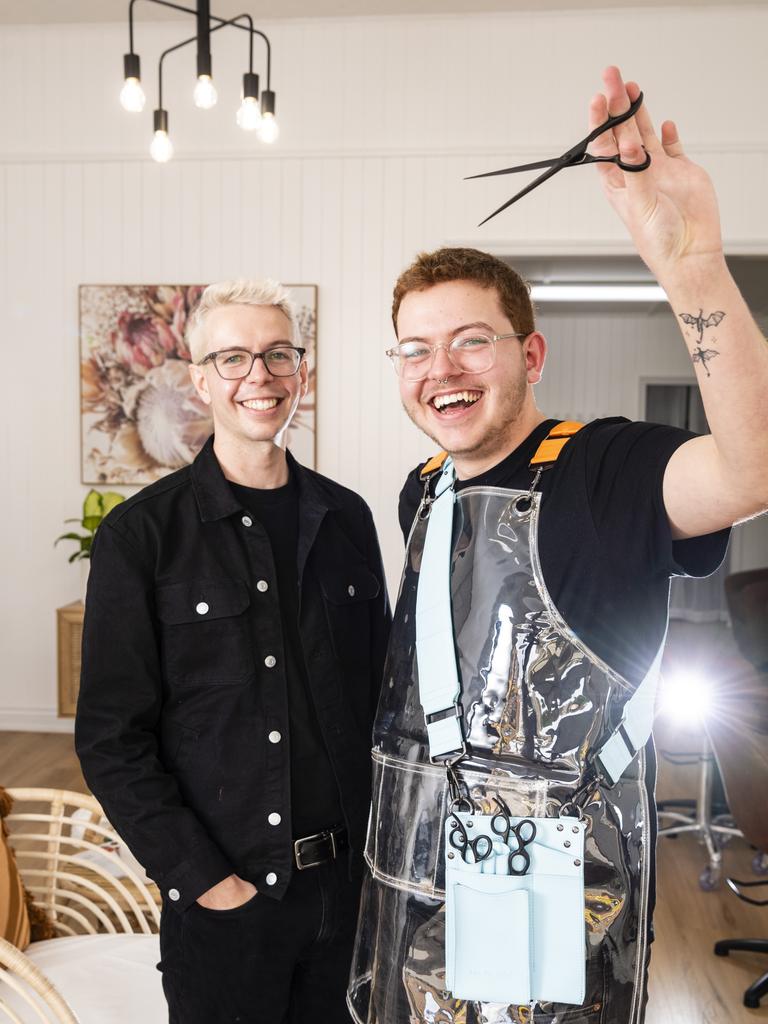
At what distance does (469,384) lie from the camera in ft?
4.28

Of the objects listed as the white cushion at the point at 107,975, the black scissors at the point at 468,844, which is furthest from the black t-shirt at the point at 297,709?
the white cushion at the point at 107,975

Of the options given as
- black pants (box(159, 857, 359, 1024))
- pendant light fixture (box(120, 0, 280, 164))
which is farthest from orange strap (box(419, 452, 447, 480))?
pendant light fixture (box(120, 0, 280, 164))

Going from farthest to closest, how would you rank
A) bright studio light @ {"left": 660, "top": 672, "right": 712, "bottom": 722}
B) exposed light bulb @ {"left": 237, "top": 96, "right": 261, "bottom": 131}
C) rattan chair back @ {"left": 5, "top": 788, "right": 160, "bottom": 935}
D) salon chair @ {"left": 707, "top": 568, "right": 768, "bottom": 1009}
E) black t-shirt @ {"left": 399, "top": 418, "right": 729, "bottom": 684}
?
exposed light bulb @ {"left": 237, "top": 96, "right": 261, "bottom": 131} → bright studio light @ {"left": 660, "top": 672, "right": 712, "bottom": 722} → salon chair @ {"left": 707, "top": 568, "right": 768, "bottom": 1009} → rattan chair back @ {"left": 5, "top": 788, "right": 160, "bottom": 935} → black t-shirt @ {"left": 399, "top": 418, "right": 729, "bottom": 684}

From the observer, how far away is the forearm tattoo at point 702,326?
910mm

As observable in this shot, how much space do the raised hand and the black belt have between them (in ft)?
3.51

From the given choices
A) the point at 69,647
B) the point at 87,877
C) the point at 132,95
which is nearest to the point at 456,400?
the point at 87,877

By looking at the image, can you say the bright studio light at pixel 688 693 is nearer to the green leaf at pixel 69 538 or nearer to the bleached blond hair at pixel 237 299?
the bleached blond hair at pixel 237 299

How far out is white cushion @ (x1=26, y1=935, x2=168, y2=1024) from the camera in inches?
68.9

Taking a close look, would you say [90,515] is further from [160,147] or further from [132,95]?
[132,95]

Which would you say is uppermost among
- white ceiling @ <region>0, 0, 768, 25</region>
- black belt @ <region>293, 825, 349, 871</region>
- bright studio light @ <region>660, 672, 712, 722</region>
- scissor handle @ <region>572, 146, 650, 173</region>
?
white ceiling @ <region>0, 0, 768, 25</region>

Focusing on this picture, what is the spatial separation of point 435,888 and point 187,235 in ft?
15.1

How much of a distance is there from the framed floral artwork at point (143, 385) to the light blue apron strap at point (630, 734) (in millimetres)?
4044

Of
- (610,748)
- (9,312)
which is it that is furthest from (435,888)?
(9,312)

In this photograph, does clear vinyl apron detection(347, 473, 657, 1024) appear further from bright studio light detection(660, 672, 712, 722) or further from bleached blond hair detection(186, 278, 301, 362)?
bright studio light detection(660, 672, 712, 722)
